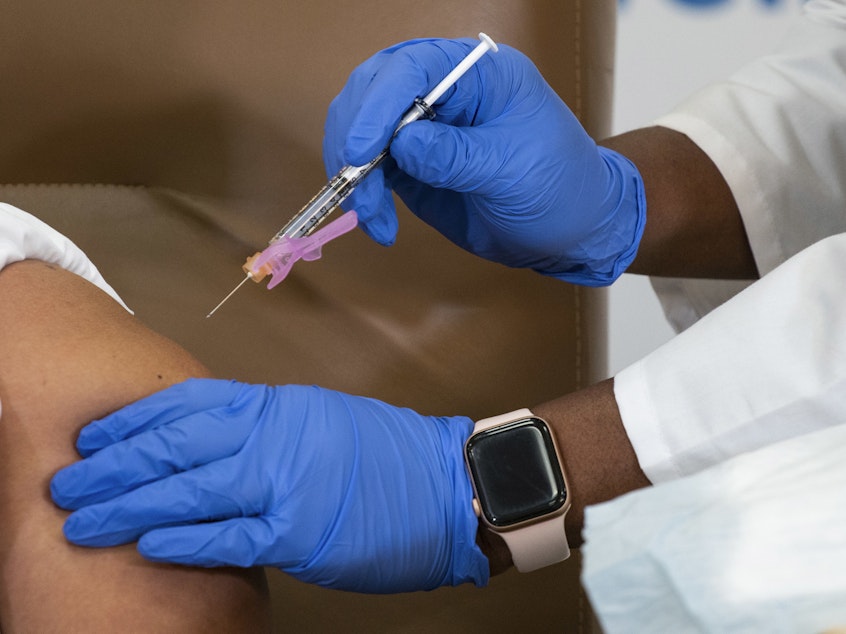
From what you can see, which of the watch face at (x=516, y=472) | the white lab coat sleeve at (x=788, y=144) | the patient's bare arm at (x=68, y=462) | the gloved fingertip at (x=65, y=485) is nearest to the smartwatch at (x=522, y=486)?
the watch face at (x=516, y=472)

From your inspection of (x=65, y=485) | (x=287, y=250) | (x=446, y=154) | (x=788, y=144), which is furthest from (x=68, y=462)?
(x=788, y=144)

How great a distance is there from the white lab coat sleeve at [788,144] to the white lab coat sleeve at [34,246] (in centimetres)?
73

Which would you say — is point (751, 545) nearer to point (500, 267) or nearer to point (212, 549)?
point (212, 549)

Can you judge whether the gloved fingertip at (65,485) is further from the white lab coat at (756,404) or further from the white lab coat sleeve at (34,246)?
the white lab coat at (756,404)

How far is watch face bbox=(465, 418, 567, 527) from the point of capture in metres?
0.75

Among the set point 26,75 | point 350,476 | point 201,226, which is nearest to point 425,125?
point 350,476

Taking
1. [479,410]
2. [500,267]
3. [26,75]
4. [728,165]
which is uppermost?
[26,75]

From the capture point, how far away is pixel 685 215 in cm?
103

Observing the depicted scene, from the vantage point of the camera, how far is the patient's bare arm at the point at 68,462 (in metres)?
0.58

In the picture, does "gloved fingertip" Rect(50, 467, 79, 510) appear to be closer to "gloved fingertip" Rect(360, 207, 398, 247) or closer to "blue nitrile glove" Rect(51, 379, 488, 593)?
"blue nitrile glove" Rect(51, 379, 488, 593)

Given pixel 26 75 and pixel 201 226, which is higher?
pixel 26 75

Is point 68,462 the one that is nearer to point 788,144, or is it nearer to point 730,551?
point 730,551

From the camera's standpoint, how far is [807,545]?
428 millimetres

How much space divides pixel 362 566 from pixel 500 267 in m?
0.45
